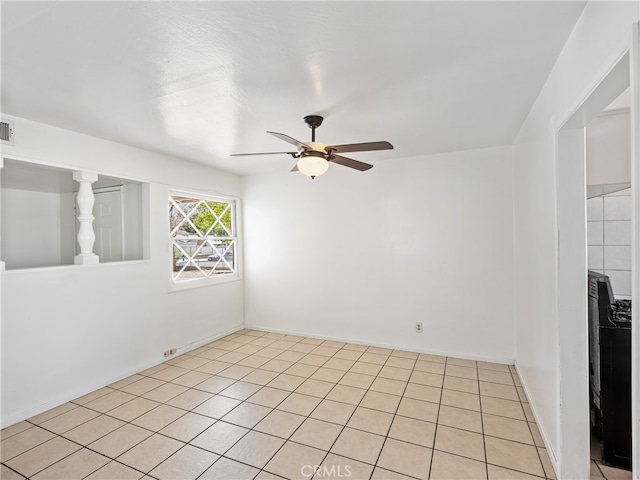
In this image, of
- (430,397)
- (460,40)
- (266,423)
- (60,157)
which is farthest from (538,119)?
(60,157)

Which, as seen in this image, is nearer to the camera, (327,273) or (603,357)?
(603,357)

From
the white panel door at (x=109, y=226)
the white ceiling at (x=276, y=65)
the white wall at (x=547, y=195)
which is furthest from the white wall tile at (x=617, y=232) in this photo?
the white panel door at (x=109, y=226)

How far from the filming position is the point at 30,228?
3.83m

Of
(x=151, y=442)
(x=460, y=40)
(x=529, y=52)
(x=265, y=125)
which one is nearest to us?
(x=460, y=40)

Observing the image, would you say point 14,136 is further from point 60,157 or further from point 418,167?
point 418,167

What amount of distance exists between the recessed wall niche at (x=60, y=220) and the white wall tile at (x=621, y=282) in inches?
190

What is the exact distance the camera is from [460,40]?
63.3 inches

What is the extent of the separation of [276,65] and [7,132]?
7.32ft

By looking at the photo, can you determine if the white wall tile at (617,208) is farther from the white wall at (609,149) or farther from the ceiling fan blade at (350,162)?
the ceiling fan blade at (350,162)

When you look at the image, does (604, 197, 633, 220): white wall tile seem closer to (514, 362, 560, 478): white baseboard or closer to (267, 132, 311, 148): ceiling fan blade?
(514, 362, 560, 478): white baseboard

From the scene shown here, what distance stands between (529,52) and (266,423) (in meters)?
2.96

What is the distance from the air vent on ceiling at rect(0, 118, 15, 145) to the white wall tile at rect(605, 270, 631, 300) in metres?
5.28

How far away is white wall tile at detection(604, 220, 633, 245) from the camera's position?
9.89 feet

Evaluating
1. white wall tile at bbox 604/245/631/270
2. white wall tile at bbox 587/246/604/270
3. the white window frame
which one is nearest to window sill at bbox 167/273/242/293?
the white window frame
